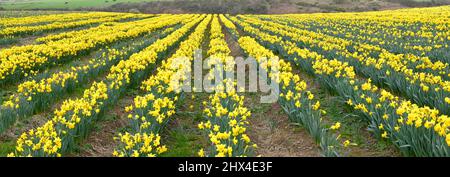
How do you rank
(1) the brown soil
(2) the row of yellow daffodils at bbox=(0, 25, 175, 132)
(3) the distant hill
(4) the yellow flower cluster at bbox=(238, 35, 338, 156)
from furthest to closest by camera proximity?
(3) the distant hill
(2) the row of yellow daffodils at bbox=(0, 25, 175, 132)
(1) the brown soil
(4) the yellow flower cluster at bbox=(238, 35, 338, 156)

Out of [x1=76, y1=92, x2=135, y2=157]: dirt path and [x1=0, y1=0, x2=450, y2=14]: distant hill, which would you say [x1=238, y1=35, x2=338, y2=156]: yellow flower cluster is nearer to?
[x1=76, y1=92, x2=135, y2=157]: dirt path

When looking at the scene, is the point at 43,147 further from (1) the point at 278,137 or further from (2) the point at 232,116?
(1) the point at 278,137

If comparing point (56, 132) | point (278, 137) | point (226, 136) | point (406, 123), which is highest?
point (406, 123)

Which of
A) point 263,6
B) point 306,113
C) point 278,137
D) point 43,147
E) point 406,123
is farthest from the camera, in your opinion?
point 263,6

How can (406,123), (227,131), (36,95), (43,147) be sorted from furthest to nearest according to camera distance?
1. (36,95)
2. (227,131)
3. (406,123)
4. (43,147)

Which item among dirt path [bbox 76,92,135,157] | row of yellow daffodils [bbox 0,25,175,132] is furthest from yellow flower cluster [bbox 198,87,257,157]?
row of yellow daffodils [bbox 0,25,175,132]

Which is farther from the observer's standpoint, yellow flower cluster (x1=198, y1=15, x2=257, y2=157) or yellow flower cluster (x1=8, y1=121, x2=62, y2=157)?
yellow flower cluster (x1=198, y1=15, x2=257, y2=157)

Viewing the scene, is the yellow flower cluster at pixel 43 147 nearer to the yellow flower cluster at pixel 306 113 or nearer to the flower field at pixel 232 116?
the flower field at pixel 232 116

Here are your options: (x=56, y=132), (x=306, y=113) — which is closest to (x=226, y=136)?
(x=306, y=113)

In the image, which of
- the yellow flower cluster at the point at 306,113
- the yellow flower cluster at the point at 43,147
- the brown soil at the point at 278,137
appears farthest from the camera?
the brown soil at the point at 278,137

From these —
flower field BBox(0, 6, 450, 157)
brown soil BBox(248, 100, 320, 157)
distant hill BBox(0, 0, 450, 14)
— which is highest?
distant hill BBox(0, 0, 450, 14)

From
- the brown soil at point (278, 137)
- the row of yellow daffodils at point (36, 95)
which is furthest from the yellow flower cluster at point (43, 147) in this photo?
the brown soil at point (278, 137)

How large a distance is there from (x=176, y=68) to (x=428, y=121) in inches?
247
